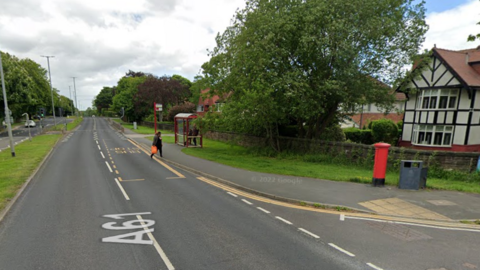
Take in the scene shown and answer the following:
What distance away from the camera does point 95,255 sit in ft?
15.7

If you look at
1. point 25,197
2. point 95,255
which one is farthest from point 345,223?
point 25,197

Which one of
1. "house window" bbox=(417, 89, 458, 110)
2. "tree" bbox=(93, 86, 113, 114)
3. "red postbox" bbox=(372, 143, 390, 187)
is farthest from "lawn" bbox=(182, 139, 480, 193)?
"tree" bbox=(93, 86, 113, 114)

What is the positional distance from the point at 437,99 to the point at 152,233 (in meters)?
24.3

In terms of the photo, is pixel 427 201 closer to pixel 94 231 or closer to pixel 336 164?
pixel 336 164

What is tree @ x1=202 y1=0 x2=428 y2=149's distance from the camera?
14.0 metres

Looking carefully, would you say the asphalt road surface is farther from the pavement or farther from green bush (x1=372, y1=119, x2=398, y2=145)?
green bush (x1=372, y1=119, x2=398, y2=145)

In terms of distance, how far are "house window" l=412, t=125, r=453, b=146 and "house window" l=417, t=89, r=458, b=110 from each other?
1720mm

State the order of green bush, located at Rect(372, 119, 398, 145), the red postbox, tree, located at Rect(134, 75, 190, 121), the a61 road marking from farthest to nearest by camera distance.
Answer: tree, located at Rect(134, 75, 190, 121) → green bush, located at Rect(372, 119, 398, 145) → the red postbox → the a61 road marking

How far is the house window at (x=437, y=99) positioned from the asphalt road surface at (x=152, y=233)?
21240mm

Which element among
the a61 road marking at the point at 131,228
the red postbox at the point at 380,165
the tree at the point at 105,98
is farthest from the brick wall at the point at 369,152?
the tree at the point at 105,98

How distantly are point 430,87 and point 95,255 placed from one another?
2562cm

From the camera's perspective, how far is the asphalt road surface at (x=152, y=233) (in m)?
4.60

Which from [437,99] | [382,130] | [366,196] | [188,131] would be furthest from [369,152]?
[188,131]

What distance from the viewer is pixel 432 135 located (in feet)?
70.4
